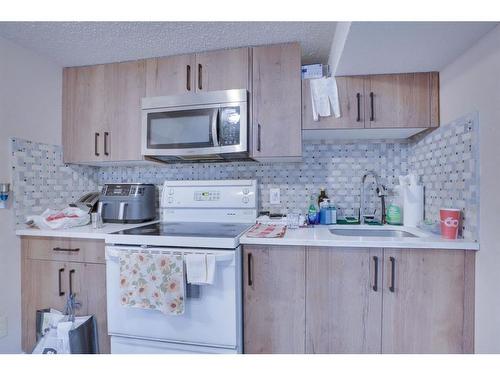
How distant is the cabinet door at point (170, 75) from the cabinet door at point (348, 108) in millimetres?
804

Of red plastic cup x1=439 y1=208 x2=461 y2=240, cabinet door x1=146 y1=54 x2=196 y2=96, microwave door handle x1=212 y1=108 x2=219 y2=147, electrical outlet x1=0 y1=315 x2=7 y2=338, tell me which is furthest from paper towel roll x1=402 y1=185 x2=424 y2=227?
electrical outlet x1=0 y1=315 x2=7 y2=338

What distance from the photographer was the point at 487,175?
112 centimetres

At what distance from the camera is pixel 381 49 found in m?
1.27

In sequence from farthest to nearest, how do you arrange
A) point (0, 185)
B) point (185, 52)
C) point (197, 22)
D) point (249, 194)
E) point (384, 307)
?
point (249, 194) → point (185, 52) → point (0, 185) → point (197, 22) → point (384, 307)

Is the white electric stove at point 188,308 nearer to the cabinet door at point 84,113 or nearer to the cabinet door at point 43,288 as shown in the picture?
the cabinet door at point 43,288

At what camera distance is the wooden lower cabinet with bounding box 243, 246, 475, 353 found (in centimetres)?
123

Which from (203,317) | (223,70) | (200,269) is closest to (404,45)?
(223,70)

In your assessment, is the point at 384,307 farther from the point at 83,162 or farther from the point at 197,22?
the point at 83,162

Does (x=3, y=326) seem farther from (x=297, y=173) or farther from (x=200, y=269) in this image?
(x=297, y=173)

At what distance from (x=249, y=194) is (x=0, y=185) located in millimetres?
1540

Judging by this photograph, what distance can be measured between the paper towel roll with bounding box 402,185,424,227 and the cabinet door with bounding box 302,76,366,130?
0.54 m

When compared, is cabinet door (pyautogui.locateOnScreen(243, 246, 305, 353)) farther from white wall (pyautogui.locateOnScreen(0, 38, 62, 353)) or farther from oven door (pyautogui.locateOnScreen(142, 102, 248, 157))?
white wall (pyautogui.locateOnScreen(0, 38, 62, 353))

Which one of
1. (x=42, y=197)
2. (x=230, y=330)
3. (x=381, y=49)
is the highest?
(x=381, y=49)

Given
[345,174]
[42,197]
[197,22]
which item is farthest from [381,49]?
[42,197]
